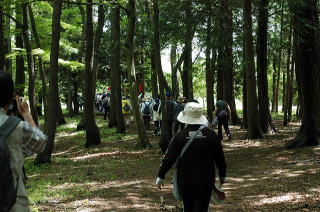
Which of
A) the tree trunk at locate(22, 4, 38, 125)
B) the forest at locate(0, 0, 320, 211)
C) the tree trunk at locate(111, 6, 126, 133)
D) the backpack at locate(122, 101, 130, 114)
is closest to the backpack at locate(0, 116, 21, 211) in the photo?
the forest at locate(0, 0, 320, 211)

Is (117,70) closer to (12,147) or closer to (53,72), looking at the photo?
(53,72)

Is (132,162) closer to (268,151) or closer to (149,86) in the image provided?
(268,151)

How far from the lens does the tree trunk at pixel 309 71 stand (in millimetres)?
14961

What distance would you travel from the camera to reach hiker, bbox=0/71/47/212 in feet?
9.12

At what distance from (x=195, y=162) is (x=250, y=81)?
47.9 ft

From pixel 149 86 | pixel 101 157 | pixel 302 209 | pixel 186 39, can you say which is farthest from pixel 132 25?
pixel 149 86

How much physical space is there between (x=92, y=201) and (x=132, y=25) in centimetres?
880

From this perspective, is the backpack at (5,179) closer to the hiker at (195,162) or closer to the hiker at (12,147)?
the hiker at (12,147)

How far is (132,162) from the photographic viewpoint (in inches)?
570

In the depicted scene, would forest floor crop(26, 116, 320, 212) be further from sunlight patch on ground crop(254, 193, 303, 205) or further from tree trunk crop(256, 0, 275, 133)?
tree trunk crop(256, 0, 275, 133)

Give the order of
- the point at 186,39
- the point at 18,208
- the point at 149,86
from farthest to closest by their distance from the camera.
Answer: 1. the point at 149,86
2. the point at 186,39
3. the point at 18,208

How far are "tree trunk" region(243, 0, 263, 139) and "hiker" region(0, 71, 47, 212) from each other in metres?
15.9

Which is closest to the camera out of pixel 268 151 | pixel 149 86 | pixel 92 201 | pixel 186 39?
pixel 92 201

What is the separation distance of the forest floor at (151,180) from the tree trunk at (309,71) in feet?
2.14
